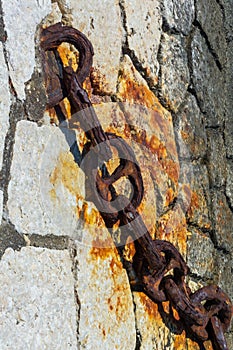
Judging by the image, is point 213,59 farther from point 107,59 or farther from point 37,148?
point 37,148


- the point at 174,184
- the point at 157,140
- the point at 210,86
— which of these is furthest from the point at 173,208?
the point at 210,86

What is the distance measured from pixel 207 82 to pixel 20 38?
39.7 inches

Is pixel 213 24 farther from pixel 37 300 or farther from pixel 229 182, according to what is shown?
Answer: pixel 37 300

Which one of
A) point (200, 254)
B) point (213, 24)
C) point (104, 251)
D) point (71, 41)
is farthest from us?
point (213, 24)

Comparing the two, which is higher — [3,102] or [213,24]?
[213,24]

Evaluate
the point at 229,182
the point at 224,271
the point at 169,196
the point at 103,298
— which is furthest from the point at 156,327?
the point at 229,182

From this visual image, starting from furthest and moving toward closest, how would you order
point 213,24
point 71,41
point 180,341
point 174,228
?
1. point 213,24
2. point 174,228
3. point 180,341
4. point 71,41

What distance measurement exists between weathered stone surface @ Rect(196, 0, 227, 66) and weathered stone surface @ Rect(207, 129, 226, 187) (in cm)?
26

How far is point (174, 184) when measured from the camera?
→ 181 cm

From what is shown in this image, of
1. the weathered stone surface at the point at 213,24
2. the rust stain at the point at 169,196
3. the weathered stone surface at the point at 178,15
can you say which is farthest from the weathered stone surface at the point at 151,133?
the weathered stone surface at the point at 213,24

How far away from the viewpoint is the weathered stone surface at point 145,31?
1.64m

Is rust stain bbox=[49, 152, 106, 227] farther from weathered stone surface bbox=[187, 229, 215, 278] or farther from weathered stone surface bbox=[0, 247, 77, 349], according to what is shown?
weathered stone surface bbox=[187, 229, 215, 278]

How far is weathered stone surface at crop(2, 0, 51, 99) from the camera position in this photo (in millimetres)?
1175

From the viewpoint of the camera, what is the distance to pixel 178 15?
1.93m
